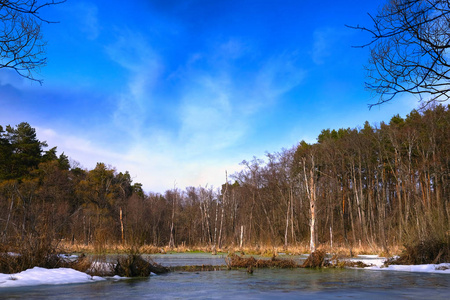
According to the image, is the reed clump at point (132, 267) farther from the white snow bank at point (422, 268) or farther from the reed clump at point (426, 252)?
the reed clump at point (426, 252)

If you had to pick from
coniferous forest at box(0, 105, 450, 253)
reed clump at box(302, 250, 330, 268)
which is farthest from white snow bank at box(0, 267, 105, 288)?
coniferous forest at box(0, 105, 450, 253)

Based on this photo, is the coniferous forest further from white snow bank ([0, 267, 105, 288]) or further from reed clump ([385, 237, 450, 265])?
white snow bank ([0, 267, 105, 288])

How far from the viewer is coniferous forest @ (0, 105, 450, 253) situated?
3120cm

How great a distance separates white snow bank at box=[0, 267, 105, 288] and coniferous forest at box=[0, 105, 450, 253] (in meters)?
20.6

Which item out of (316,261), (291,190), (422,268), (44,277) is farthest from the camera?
(291,190)

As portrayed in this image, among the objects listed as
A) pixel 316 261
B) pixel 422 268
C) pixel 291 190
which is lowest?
pixel 422 268

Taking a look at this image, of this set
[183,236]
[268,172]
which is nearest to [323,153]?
[268,172]

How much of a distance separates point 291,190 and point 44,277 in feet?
103

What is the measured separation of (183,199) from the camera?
200 ft

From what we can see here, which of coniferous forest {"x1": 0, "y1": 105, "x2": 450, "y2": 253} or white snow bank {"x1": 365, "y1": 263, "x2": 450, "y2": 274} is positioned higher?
coniferous forest {"x1": 0, "y1": 105, "x2": 450, "y2": 253}

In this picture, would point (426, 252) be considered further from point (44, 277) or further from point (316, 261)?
point (44, 277)

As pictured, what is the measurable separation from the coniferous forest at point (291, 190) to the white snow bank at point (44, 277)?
20609 millimetres

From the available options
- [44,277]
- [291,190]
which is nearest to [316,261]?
[44,277]

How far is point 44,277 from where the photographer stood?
379 inches
